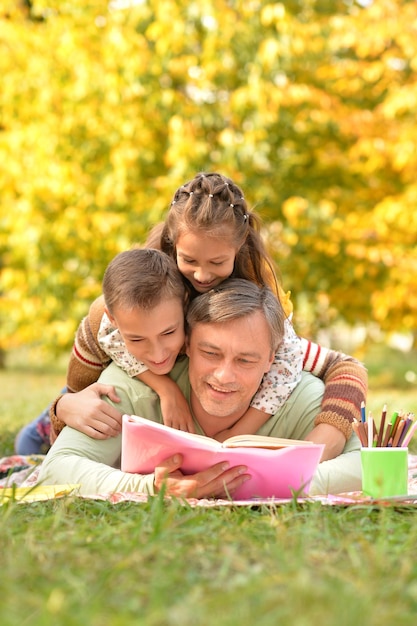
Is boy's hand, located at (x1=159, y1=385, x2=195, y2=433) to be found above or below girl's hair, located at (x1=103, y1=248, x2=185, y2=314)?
below

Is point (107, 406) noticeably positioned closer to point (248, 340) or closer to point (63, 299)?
point (248, 340)

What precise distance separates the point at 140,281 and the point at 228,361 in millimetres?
443

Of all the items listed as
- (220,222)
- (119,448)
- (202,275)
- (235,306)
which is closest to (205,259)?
(202,275)

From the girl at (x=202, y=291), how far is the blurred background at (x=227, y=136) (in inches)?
185

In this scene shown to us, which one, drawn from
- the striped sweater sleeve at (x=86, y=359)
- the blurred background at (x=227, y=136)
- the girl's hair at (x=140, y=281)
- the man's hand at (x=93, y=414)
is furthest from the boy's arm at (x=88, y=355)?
the blurred background at (x=227, y=136)

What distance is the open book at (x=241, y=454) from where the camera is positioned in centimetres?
276

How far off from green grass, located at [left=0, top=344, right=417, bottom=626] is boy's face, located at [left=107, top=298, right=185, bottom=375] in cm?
76

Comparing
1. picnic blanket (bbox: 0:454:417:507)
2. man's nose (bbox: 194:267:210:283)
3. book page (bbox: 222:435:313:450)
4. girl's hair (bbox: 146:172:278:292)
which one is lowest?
picnic blanket (bbox: 0:454:417:507)

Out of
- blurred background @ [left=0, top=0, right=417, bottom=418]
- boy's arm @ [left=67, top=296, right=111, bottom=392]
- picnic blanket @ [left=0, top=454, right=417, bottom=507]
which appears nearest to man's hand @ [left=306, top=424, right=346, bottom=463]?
picnic blanket @ [left=0, top=454, right=417, bottom=507]

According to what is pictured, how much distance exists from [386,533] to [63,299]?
26.5 ft

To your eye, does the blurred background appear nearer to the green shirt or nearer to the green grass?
the green shirt

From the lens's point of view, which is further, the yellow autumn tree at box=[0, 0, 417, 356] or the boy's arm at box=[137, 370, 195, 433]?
the yellow autumn tree at box=[0, 0, 417, 356]

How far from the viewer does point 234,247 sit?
11.8 feet

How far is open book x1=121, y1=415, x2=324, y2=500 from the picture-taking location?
2.76m
